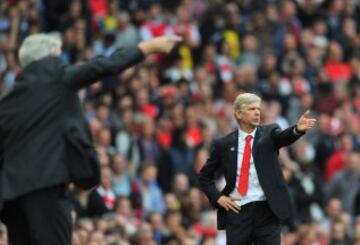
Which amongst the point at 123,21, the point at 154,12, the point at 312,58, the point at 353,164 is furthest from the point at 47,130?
the point at 312,58

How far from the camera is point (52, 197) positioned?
8.47 meters

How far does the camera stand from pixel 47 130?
8422 millimetres

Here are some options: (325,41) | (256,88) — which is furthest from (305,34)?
(256,88)

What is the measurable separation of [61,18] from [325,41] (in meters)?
5.13

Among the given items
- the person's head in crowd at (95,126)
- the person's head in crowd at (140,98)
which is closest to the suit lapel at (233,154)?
the person's head in crowd at (95,126)

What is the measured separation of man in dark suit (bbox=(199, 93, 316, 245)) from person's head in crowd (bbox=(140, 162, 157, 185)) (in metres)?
6.29

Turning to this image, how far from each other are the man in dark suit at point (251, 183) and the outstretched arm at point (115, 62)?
216cm

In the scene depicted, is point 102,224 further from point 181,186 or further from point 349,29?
point 349,29

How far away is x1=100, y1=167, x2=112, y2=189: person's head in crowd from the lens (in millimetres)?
15836

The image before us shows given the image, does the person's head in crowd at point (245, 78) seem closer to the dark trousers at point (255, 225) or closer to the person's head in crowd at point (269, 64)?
the person's head in crowd at point (269, 64)

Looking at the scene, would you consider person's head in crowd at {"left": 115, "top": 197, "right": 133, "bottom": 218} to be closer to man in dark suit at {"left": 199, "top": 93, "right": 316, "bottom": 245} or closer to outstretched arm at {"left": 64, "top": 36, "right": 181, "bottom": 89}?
man in dark suit at {"left": 199, "top": 93, "right": 316, "bottom": 245}

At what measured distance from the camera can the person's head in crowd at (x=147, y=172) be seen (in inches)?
664

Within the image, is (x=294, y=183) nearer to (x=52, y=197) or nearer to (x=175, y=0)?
(x=175, y=0)

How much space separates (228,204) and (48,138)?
245 cm
